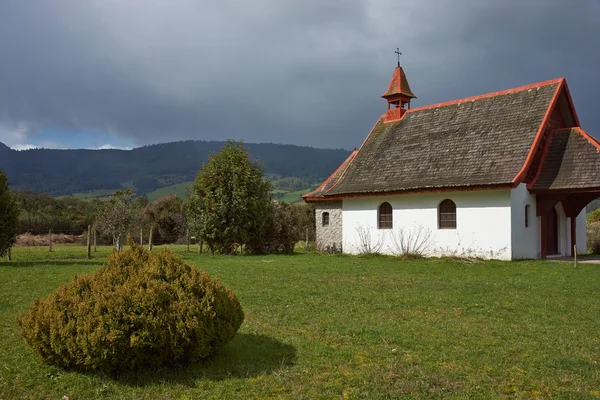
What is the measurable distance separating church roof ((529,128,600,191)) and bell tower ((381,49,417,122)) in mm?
8270

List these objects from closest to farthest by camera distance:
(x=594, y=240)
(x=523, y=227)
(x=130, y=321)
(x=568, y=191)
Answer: (x=130, y=321), (x=568, y=191), (x=523, y=227), (x=594, y=240)

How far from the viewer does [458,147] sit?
22.2 m

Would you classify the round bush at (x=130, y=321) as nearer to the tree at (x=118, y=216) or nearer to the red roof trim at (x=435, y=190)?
the red roof trim at (x=435, y=190)

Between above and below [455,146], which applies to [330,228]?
below

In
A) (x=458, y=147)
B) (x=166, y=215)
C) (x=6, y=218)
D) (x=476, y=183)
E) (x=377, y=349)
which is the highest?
(x=458, y=147)

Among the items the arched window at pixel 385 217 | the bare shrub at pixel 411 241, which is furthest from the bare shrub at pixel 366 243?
the bare shrub at pixel 411 241

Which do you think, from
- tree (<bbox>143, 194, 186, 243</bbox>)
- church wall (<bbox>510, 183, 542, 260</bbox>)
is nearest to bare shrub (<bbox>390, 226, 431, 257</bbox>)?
church wall (<bbox>510, 183, 542, 260</bbox>)

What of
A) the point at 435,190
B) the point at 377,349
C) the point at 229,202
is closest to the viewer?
the point at 377,349

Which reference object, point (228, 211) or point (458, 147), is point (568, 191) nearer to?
point (458, 147)

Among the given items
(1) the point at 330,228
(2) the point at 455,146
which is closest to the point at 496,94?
(2) the point at 455,146

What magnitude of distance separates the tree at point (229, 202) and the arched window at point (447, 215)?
9371 mm

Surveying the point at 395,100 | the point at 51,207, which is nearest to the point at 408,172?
the point at 395,100

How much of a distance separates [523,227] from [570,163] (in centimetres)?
317

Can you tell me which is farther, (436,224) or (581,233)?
(581,233)
